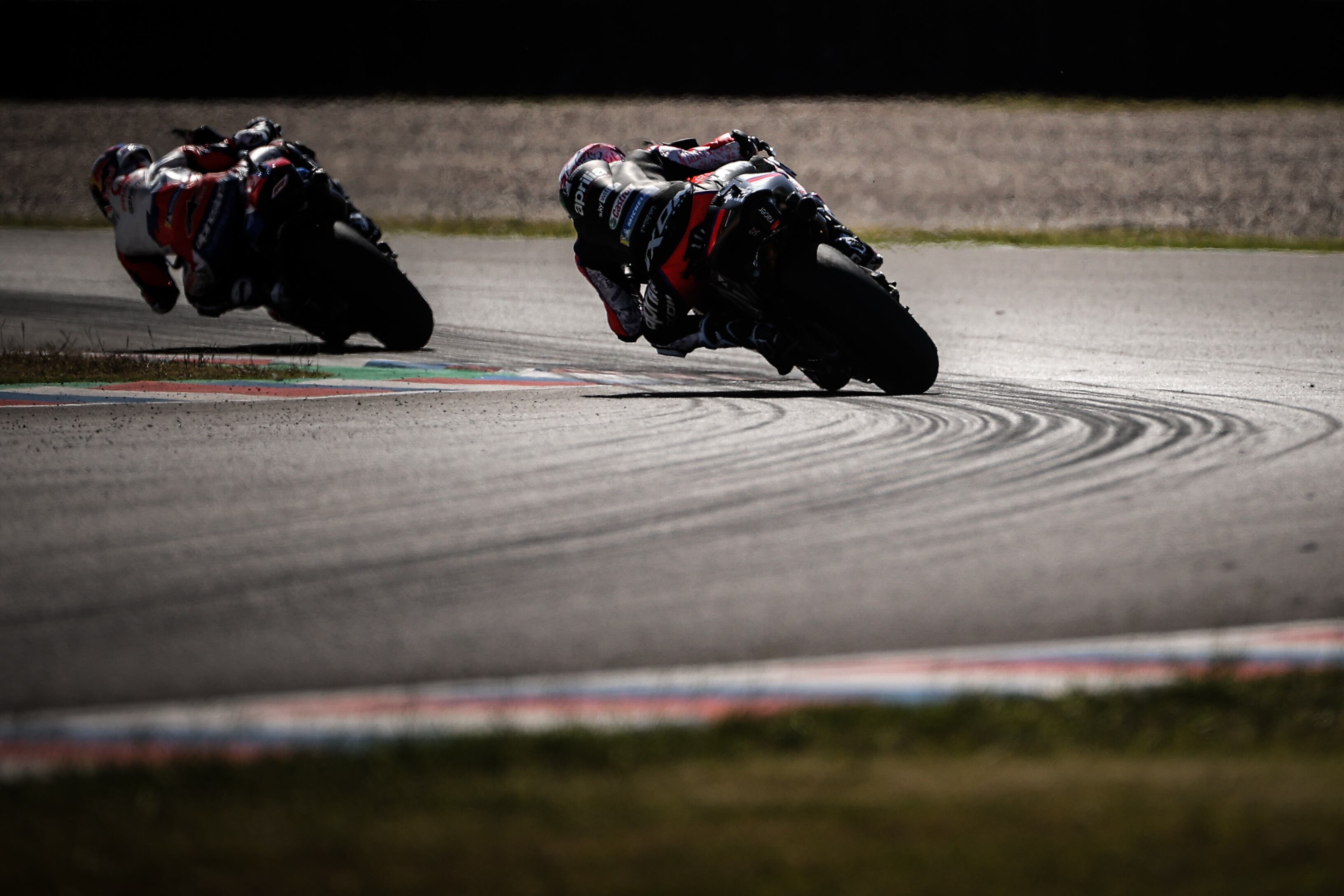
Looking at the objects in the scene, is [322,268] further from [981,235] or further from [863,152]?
[863,152]

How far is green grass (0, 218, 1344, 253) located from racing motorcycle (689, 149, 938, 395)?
30.9ft

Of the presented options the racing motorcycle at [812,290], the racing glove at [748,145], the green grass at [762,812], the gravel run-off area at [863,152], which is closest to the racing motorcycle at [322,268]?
the racing glove at [748,145]

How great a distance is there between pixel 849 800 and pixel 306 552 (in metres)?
2.02

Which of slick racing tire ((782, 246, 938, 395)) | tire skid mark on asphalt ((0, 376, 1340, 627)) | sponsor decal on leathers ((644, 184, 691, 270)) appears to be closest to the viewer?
tire skid mark on asphalt ((0, 376, 1340, 627))

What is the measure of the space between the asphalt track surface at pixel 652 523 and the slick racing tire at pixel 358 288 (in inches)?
75.6

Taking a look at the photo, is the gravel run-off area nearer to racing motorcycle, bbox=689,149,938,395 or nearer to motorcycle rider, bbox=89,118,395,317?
motorcycle rider, bbox=89,118,395,317

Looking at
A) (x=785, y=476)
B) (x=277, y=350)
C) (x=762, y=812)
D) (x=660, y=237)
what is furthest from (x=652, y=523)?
(x=277, y=350)

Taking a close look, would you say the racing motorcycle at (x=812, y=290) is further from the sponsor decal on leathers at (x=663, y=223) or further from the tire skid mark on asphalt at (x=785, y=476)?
the sponsor decal on leathers at (x=663, y=223)

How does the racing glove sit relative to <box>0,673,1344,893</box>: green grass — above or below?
above

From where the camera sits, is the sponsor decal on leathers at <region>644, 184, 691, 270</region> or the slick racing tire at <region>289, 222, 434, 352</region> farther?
the slick racing tire at <region>289, 222, 434, 352</region>

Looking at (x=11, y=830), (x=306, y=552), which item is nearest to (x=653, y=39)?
(x=306, y=552)

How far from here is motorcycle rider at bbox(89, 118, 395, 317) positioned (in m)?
9.43

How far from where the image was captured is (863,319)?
281 inches

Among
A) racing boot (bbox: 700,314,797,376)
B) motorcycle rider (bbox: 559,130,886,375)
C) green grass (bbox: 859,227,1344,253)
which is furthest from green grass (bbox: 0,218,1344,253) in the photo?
racing boot (bbox: 700,314,797,376)
